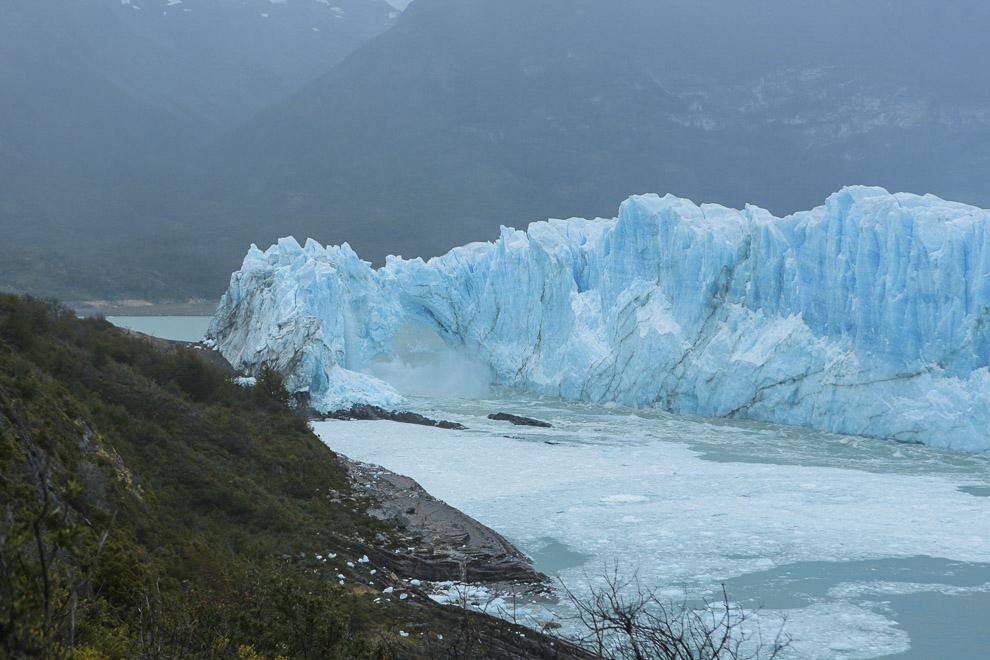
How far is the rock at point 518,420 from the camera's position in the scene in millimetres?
19125

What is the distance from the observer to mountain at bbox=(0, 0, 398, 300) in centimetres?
5812

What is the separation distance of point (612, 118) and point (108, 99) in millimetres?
44236

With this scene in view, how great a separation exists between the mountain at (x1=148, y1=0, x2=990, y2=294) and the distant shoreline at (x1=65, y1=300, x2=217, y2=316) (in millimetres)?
12503

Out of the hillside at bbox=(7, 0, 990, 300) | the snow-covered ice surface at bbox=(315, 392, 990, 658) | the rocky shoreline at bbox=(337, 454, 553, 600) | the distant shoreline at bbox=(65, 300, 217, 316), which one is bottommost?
the rocky shoreline at bbox=(337, 454, 553, 600)

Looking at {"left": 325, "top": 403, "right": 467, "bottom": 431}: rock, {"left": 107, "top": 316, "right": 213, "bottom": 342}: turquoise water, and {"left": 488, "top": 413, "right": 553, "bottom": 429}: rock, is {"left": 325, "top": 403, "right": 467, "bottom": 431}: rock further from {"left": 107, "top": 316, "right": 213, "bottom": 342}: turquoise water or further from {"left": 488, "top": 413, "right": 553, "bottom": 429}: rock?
{"left": 107, "top": 316, "right": 213, "bottom": 342}: turquoise water

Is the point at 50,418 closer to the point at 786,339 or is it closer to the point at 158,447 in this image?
the point at 158,447

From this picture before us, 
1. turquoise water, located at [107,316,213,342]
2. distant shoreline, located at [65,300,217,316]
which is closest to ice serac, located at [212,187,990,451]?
turquoise water, located at [107,316,213,342]

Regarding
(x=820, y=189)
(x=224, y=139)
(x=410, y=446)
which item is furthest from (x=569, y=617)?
(x=224, y=139)

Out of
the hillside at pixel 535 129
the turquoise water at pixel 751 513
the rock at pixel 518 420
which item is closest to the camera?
the turquoise water at pixel 751 513

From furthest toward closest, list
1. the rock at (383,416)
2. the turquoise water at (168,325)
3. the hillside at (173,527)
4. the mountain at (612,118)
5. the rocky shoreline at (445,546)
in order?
1. the mountain at (612,118)
2. the turquoise water at (168,325)
3. the rock at (383,416)
4. the rocky shoreline at (445,546)
5. the hillside at (173,527)

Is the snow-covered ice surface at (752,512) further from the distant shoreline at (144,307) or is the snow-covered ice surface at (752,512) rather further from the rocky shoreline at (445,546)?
the distant shoreline at (144,307)

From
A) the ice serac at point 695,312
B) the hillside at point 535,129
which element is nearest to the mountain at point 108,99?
the hillside at point 535,129

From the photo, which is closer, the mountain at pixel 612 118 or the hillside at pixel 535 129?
the hillside at pixel 535 129

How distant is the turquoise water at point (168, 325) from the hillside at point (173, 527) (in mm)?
21895
